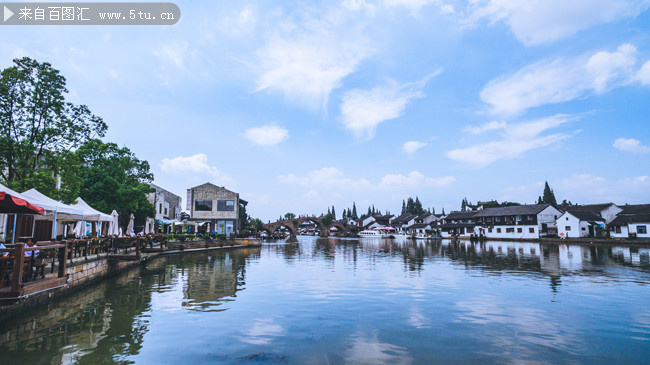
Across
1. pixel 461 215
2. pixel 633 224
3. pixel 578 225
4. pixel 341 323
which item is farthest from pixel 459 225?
pixel 341 323

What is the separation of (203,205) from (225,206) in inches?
157

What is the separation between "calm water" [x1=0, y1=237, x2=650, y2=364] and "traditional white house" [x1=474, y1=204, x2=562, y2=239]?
192ft

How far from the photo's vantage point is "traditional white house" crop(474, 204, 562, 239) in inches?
2803

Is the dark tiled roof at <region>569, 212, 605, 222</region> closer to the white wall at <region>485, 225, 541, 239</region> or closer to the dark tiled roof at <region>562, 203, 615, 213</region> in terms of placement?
the dark tiled roof at <region>562, 203, 615, 213</region>

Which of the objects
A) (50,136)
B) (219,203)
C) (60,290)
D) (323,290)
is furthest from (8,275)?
(219,203)

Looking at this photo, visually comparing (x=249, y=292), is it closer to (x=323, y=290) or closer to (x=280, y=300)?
(x=280, y=300)

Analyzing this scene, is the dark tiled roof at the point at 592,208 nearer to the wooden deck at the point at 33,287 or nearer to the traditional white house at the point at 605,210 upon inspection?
the traditional white house at the point at 605,210

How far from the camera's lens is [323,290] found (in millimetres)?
17250

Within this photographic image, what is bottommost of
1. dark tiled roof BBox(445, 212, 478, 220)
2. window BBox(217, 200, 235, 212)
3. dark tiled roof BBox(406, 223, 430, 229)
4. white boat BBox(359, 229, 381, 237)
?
white boat BBox(359, 229, 381, 237)

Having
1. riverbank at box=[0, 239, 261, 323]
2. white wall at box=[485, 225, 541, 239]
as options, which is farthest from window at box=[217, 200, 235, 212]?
white wall at box=[485, 225, 541, 239]

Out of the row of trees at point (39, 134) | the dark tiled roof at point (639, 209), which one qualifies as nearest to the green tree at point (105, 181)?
the row of trees at point (39, 134)

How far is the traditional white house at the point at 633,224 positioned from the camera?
54.3 meters

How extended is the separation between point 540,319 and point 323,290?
9403mm

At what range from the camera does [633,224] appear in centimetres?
5531
